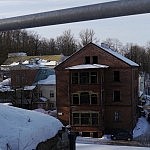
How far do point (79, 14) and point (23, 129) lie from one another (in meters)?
11.5

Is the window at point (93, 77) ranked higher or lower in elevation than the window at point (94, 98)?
higher

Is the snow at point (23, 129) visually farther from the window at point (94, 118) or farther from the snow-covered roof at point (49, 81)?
the snow-covered roof at point (49, 81)

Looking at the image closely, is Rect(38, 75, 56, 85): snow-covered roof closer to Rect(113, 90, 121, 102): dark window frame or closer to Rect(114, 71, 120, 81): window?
Rect(113, 90, 121, 102): dark window frame

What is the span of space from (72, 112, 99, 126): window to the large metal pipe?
38043mm

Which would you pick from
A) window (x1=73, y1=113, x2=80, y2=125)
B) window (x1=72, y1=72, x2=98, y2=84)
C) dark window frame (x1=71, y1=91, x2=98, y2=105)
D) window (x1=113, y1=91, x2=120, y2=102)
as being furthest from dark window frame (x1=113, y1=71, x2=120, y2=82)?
window (x1=73, y1=113, x2=80, y2=125)

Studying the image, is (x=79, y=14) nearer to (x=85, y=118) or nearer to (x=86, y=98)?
(x=85, y=118)

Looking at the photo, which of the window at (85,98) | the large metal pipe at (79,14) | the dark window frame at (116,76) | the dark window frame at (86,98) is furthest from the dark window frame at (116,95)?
the large metal pipe at (79,14)

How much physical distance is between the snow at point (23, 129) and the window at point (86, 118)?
79.3 feet

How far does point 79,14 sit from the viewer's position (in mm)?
2160

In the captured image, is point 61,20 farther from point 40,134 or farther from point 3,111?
point 3,111

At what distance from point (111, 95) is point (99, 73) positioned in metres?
3.03

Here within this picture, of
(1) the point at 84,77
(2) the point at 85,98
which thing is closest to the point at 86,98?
(2) the point at 85,98

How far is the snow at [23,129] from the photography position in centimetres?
1252

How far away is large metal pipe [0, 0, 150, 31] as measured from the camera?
198cm
